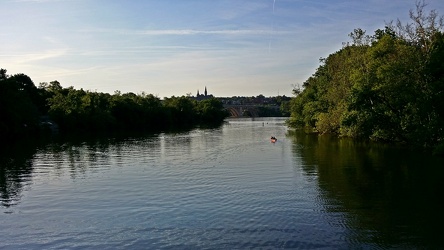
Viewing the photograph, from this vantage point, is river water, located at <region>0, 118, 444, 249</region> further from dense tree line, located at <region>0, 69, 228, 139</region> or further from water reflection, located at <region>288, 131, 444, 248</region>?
dense tree line, located at <region>0, 69, 228, 139</region>

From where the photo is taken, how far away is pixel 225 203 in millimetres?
23781

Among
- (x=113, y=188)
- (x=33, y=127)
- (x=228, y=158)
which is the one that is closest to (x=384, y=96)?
(x=228, y=158)

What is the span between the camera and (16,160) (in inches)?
1741

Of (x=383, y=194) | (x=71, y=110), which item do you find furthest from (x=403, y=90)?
(x=71, y=110)

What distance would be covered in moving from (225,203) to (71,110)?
8918 centimetres

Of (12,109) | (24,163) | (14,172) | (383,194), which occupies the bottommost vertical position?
(383,194)

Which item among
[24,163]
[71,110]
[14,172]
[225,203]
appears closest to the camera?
[225,203]

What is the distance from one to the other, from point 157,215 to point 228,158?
23.7 metres

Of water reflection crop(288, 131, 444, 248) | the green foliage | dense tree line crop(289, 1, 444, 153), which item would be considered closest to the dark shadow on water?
water reflection crop(288, 131, 444, 248)

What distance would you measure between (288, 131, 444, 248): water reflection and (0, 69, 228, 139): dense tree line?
192 ft

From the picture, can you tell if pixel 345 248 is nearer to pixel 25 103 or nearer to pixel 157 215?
pixel 157 215

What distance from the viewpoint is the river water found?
17.7 meters

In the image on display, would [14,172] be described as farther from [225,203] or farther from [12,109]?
[12,109]

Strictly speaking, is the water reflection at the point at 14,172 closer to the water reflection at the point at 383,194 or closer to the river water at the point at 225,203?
the river water at the point at 225,203
